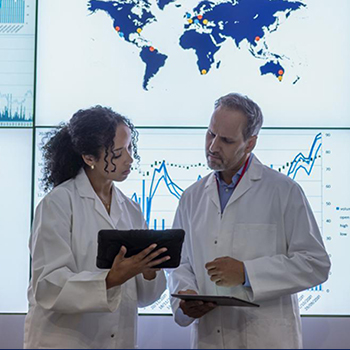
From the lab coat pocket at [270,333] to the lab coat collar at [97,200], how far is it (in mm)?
666

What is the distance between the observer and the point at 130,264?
1842mm

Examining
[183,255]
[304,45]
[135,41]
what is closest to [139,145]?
[135,41]

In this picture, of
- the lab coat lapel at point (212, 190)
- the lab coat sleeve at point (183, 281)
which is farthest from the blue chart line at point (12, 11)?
the lab coat sleeve at point (183, 281)

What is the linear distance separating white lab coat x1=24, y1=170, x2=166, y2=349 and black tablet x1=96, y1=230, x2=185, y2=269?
83 mm

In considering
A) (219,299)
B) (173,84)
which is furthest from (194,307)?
(173,84)

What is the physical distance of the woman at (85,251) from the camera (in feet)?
6.11

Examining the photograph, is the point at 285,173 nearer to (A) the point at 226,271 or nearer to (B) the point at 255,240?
(B) the point at 255,240

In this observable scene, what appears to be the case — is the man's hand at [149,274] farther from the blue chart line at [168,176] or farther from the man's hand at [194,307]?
the blue chart line at [168,176]

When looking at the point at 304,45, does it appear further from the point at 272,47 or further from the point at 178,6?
the point at 178,6

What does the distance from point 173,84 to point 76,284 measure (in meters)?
1.25

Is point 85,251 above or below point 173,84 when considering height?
below

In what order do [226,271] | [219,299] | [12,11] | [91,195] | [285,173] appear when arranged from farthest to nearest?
[12,11], [285,173], [91,195], [226,271], [219,299]

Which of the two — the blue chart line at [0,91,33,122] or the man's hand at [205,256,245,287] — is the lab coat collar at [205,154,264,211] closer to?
the man's hand at [205,256,245,287]

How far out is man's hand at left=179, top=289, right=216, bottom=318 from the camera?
6.60ft
